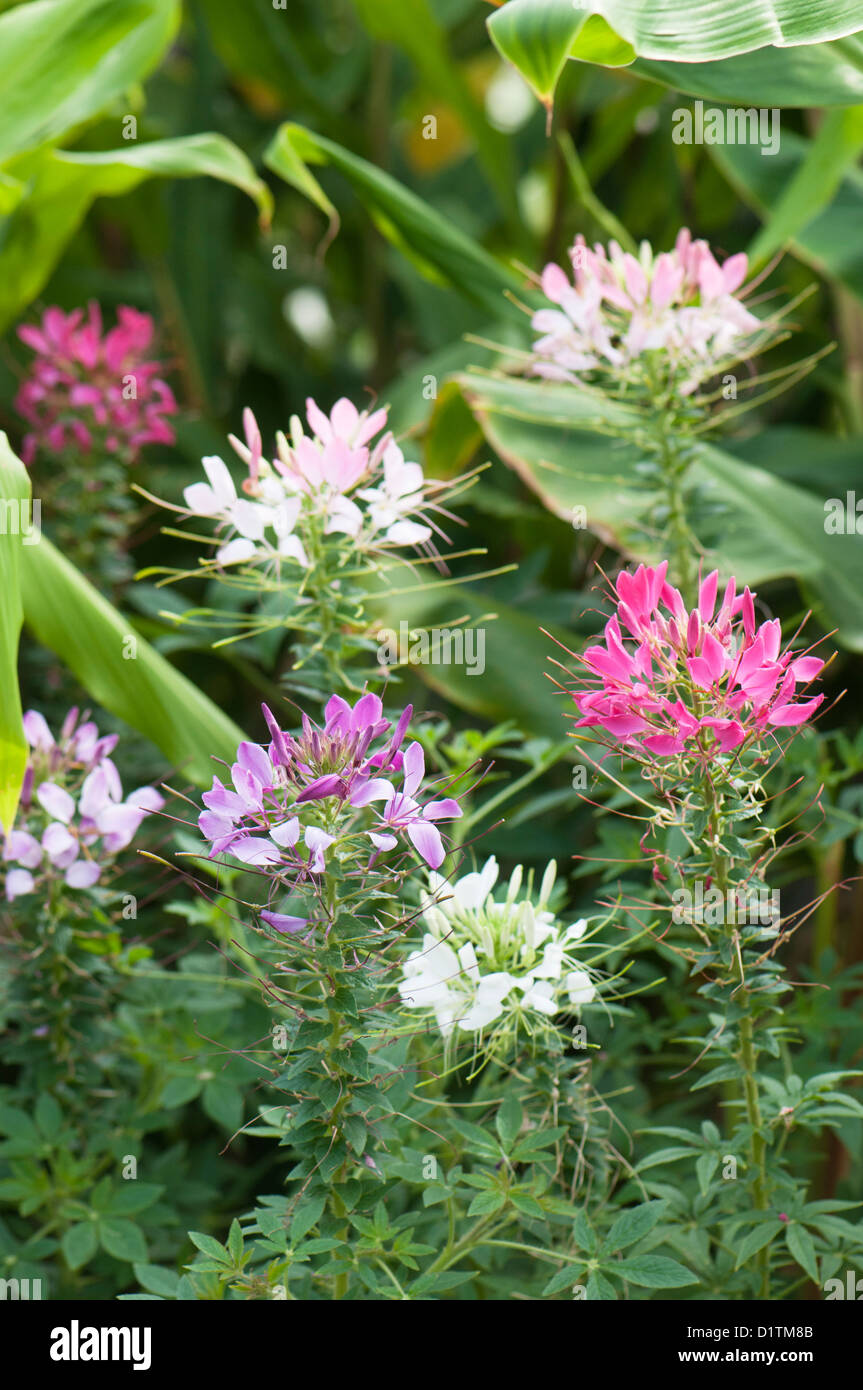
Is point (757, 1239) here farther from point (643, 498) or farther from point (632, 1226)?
point (643, 498)

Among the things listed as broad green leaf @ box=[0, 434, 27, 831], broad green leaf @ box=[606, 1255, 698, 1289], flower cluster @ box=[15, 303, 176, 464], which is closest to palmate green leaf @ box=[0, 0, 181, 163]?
flower cluster @ box=[15, 303, 176, 464]

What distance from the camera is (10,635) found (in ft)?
2.11

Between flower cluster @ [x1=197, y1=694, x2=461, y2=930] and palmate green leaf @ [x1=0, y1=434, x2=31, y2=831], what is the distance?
5.9 inches

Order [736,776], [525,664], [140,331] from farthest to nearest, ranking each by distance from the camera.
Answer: [140,331] → [525,664] → [736,776]

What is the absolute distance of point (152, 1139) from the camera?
3.56ft

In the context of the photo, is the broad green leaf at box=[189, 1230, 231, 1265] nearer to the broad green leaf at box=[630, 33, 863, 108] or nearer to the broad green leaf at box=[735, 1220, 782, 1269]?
the broad green leaf at box=[735, 1220, 782, 1269]

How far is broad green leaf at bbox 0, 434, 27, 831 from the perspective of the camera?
2.06 feet

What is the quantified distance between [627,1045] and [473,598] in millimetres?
391

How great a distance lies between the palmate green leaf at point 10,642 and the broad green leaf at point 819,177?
2.26 ft

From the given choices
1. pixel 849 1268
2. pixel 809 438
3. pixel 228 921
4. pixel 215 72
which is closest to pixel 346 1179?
pixel 228 921

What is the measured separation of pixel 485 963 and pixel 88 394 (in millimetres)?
713

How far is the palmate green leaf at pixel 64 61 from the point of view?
3.55 ft

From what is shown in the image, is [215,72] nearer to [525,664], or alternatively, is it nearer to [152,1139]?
[525,664]

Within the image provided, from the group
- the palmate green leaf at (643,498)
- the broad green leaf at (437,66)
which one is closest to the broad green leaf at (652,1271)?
the palmate green leaf at (643,498)
